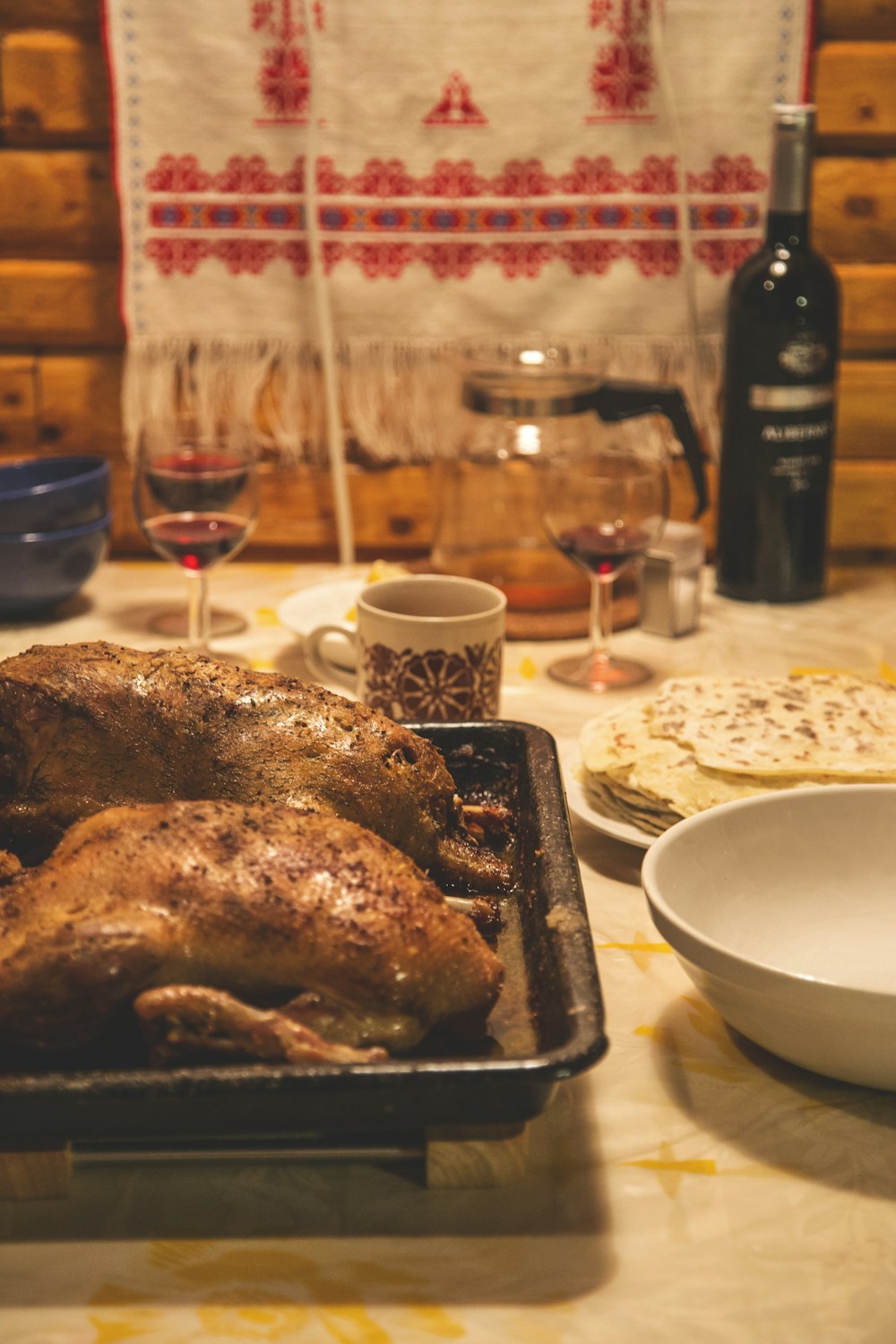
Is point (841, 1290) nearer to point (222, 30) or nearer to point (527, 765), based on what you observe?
point (527, 765)

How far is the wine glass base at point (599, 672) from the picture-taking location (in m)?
1.52

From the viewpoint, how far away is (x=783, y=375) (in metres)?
1.65

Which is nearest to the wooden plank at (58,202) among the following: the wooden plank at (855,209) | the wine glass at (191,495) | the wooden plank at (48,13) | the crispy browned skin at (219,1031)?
the wooden plank at (48,13)

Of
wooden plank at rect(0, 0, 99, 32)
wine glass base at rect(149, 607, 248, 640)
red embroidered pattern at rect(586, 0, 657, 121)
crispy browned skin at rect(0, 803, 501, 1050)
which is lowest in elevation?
wine glass base at rect(149, 607, 248, 640)

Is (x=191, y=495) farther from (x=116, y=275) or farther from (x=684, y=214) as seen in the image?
(x=684, y=214)

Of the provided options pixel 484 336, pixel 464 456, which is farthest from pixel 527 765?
pixel 484 336

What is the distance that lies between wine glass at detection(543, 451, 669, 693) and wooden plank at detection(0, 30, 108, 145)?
843 mm

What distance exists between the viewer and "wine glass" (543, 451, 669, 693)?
57.7 inches

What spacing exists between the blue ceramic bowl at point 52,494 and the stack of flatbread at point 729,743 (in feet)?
2.45

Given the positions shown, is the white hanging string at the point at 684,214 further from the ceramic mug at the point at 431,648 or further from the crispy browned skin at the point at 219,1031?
the crispy browned skin at the point at 219,1031

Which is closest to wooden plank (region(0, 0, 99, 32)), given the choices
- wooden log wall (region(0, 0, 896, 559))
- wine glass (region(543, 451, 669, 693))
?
wooden log wall (region(0, 0, 896, 559))

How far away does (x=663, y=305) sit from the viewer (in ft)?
6.14

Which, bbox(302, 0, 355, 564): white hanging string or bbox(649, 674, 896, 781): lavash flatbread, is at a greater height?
bbox(302, 0, 355, 564): white hanging string

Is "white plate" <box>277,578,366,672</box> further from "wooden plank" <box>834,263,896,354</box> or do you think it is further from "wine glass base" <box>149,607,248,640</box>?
"wooden plank" <box>834,263,896,354</box>
